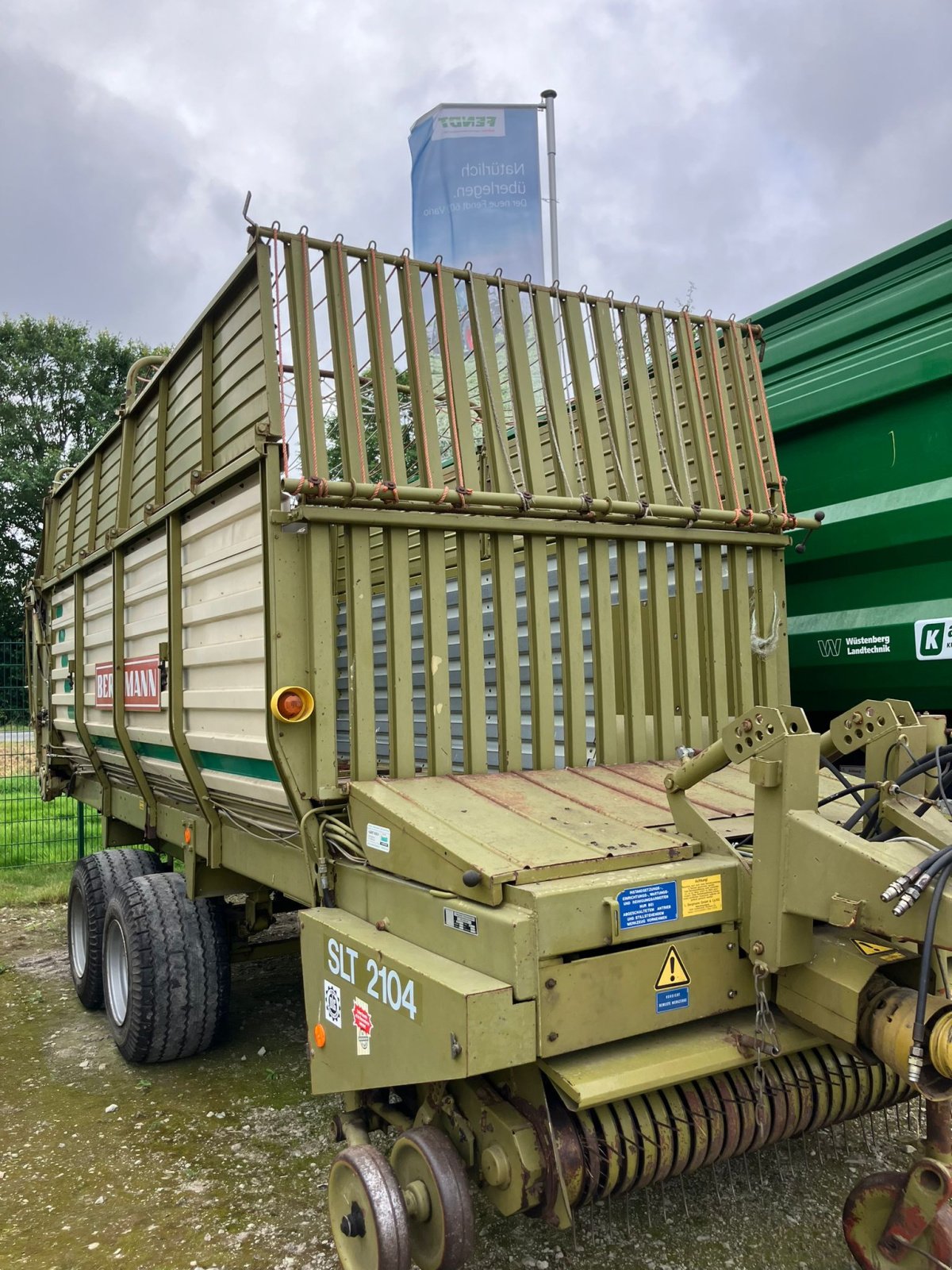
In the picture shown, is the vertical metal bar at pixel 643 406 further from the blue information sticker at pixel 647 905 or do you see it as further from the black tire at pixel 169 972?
the black tire at pixel 169 972

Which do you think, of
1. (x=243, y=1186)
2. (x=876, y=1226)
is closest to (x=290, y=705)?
(x=243, y=1186)

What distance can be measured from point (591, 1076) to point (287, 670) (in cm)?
143

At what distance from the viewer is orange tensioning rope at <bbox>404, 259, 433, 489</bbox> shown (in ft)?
10.6

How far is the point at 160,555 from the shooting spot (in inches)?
165

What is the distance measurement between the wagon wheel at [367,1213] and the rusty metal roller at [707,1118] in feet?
1.33

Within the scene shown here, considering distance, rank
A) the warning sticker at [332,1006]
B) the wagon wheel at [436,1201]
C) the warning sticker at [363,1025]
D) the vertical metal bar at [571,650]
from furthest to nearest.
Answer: the vertical metal bar at [571,650] < the warning sticker at [332,1006] < the warning sticker at [363,1025] < the wagon wheel at [436,1201]

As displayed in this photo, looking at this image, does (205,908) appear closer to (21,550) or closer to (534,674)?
A: (534,674)

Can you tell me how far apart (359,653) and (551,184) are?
8.53m

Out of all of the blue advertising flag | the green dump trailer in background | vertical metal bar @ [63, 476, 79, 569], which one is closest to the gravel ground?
the green dump trailer in background

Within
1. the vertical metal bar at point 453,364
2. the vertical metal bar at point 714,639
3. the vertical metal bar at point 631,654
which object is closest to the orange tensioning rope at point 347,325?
the vertical metal bar at point 453,364

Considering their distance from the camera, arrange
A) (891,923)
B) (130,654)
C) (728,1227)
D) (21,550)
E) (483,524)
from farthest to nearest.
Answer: (21,550)
(130,654)
(483,524)
(728,1227)
(891,923)

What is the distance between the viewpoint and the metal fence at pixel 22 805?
9.31 m

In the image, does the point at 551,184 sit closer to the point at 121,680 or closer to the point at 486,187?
the point at 486,187

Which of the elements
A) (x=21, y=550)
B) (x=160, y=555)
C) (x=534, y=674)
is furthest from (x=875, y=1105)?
(x=21, y=550)
